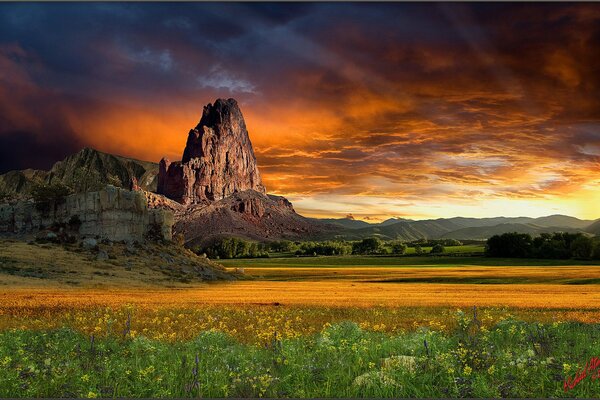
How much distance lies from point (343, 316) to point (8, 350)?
48.5 feet

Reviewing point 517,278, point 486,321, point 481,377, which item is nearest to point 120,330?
point 481,377

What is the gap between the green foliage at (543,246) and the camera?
368 feet

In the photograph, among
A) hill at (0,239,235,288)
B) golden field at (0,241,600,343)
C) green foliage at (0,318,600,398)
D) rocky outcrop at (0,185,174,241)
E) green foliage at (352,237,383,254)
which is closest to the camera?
green foliage at (0,318,600,398)

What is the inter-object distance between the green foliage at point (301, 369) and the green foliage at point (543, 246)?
112439 millimetres

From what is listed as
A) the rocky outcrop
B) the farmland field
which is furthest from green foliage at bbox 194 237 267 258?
the farmland field

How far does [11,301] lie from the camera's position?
29.4m

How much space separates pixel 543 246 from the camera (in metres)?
120

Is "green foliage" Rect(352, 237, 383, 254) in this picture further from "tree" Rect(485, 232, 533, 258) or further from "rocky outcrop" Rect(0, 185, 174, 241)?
"rocky outcrop" Rect(0, 185, 174, 241)

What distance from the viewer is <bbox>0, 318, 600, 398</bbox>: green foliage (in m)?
9.51

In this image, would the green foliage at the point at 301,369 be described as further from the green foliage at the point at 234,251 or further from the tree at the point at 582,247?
the green foliage at the point at 234,251

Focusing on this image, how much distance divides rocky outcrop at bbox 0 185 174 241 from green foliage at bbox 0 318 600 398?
56.6 metres

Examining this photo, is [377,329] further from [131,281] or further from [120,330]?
[131,281]

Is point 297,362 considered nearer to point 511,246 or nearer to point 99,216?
point 99,216
